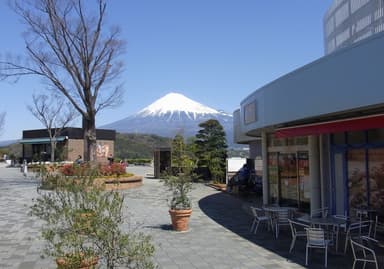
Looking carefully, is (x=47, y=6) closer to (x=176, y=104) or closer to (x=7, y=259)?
(x=7, y=259)

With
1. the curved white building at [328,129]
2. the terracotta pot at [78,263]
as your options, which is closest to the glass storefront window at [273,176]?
the curved white building at [328,129]

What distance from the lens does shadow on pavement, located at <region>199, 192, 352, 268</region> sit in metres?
9.10

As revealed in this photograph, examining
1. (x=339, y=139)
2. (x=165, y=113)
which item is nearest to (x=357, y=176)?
(x=339, y=139)

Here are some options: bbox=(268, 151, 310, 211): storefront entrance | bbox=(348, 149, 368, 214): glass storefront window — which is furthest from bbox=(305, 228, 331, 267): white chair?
bbox=(268, 151, 310, 211): storefront entrance

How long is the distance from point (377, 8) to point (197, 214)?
9.76 metres

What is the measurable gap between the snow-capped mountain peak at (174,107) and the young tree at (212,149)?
89.0 metres

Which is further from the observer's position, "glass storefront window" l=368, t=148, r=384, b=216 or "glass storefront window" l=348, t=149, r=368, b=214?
"glass storefront window" l=348, t=149, r=368, b=214

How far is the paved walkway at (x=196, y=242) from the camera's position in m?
Answer: 9.04

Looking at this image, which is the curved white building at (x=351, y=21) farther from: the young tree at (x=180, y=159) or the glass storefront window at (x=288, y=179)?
the young tree at (x=180, y=159)

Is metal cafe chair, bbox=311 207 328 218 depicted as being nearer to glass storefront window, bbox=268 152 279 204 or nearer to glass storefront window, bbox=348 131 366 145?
glass storefront window, bbox=348 131 366 145

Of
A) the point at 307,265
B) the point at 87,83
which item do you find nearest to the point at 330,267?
the point at 307,265

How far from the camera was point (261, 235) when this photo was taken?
470 inches

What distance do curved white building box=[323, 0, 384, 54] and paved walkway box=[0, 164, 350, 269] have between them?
8.19m

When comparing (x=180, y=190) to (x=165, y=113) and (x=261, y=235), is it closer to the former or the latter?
(x=261, y=235)
